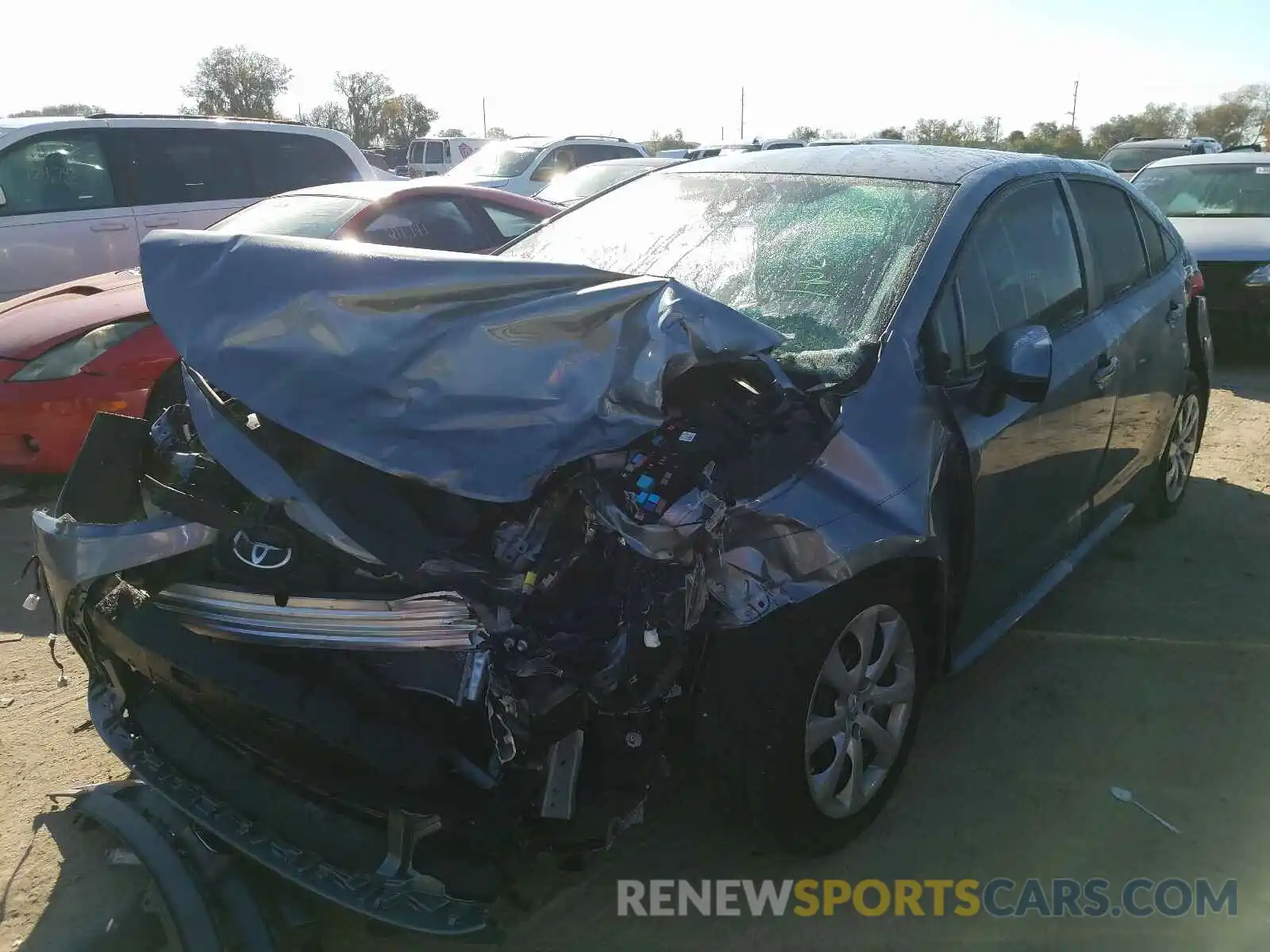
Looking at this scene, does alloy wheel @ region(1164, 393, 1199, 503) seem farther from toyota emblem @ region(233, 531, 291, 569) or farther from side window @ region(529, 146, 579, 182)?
side window @ region(529, 146, 579, 182)

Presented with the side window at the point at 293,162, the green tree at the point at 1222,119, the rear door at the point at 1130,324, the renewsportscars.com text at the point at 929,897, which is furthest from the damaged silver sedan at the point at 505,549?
the green tree at the point at 1222,119

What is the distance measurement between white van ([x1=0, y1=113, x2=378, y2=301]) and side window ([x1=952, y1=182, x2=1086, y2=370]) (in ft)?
21.2

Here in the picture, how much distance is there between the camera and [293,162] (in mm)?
8336

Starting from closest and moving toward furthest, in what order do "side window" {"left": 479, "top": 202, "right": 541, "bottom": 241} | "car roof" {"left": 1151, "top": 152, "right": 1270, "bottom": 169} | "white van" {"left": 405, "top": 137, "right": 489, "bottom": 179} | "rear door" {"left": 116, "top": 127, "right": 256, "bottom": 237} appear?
"side window" {"left": 479, "top": 202, "right": 541, "bottom": 241} → "rear door" {"left": 116, "top": 127, "right": 256, "bottom": 237} → "car roof" {"left": 1151, "top": 152, "right": 1270, "bottom": 169} → "white van" {"left": 405, "top": 137, "right": 489, "bottom": 179}

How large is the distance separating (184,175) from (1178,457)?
7202 millimetres

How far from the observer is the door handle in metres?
3.46

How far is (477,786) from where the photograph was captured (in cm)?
207

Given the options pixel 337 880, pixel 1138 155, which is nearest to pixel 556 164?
pixel 1138 155

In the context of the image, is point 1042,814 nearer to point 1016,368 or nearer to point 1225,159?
point 1016,368

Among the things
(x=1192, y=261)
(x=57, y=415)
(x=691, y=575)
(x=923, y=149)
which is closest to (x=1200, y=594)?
(x=1192, y=261)

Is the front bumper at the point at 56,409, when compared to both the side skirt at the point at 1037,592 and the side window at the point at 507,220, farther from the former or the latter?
the side skirt at the point at 1037,592

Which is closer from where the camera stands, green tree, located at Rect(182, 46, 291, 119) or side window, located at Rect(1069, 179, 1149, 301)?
side window, located at Rect(1069, 179, 1149, 301)

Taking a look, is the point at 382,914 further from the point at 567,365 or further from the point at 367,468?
the point at 567,365

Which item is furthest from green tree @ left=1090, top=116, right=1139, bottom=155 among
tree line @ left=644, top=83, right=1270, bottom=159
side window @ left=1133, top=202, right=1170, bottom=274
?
side window @ left=1133, top=202, right=1170, bottom=274
